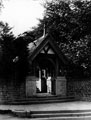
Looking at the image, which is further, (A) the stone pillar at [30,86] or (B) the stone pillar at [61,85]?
(B) the stone pillar at [61,85]

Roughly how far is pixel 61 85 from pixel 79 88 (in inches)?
56.4

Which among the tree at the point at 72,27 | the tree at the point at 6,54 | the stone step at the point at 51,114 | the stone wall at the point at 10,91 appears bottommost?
the stone step at the point at 51,114

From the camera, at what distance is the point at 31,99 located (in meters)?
18.6

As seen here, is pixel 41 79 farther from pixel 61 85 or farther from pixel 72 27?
pixel 72 27

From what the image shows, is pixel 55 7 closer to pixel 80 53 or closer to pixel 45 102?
pixel 80 53

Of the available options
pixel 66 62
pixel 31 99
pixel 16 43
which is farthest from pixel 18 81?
pixel 66 62

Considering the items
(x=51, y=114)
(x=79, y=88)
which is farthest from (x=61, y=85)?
(x=51, y=114)

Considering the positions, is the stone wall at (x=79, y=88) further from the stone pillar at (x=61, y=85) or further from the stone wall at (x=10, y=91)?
the stone wall at (x=10, y=91)

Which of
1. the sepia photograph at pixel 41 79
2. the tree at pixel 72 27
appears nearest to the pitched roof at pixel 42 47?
the sepia photograph at pixel 41 79

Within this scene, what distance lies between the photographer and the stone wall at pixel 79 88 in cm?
2077

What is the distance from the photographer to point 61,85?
2073cm

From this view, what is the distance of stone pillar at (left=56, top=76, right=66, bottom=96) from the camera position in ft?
67.2

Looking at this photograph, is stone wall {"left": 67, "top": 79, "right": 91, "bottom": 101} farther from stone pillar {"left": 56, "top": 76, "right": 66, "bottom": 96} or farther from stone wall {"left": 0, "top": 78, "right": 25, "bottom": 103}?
stone wall {"left": 0, "top": 78, "right": 25, "bottom": 103}

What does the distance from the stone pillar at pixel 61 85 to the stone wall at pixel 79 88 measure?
1.37 feet
